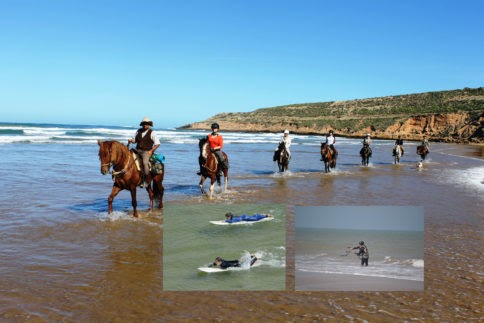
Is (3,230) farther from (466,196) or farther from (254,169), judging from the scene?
(254,169)

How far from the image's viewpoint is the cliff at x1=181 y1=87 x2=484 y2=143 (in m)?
73.3

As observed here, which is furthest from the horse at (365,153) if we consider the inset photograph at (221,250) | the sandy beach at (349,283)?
the sandy beach at (349,283)

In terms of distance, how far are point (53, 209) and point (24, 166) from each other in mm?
10811

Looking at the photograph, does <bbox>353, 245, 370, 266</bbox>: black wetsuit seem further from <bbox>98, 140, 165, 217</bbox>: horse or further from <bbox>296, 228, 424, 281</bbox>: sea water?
<bbox>98, 140, 165, 217</bbox>: horse

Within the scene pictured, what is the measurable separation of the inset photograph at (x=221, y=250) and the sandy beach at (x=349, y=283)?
14.8 inches

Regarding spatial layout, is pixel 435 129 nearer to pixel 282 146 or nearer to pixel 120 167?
pixel 282 146

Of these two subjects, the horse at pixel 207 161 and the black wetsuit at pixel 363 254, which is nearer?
the black wetsuit at pixel 363 254

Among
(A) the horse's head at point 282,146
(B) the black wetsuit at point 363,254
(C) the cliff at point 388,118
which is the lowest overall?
(B) the black wetsuit at point 363,254

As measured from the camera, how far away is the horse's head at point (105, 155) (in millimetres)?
8598

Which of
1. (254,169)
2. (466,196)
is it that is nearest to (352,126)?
(254,169)

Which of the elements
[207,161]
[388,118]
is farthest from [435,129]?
[207,161]

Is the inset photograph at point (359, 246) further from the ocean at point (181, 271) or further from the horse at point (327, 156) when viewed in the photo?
the horse at point (327, 156)

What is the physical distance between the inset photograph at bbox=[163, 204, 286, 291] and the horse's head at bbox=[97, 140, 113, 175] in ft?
13.8

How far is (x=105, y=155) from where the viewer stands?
Answer: 8.66 metres
